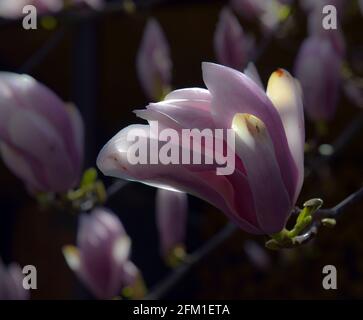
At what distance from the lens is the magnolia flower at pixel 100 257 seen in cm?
95

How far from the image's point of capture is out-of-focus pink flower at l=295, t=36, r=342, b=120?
3.40 ft

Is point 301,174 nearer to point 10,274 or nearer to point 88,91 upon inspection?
point 10,274

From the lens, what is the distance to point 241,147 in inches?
21.6

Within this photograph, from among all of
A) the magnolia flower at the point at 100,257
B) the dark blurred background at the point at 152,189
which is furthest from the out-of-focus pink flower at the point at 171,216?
the dark blurred background at the point at 152,189

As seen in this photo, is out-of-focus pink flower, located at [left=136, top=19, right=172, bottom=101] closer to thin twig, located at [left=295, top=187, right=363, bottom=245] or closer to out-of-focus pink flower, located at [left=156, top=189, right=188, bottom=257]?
out-of-focus pink flower, located at [left=156, top=189, right=188, bottom=257]

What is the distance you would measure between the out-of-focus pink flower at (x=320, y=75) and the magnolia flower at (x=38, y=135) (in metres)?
0.38

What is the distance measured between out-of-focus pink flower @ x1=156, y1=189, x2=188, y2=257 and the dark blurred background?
0.65 m

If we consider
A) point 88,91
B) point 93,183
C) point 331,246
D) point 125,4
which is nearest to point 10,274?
point 93,183

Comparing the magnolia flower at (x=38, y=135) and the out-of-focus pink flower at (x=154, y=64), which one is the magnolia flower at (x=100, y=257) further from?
the out-of-focus pink flower at (x=154, y=64)

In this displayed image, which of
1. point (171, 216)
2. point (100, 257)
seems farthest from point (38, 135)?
point (171, 216)

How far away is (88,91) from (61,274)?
1.99ft

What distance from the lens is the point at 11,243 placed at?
2535 millimetres

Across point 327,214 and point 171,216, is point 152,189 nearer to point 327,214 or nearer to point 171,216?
point 171,216

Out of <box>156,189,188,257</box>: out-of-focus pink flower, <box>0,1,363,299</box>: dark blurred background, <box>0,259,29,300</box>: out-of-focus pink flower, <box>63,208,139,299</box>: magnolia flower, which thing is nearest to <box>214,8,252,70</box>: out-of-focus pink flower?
<box>156,189,188,257</box>: out-of-focus pink flower
